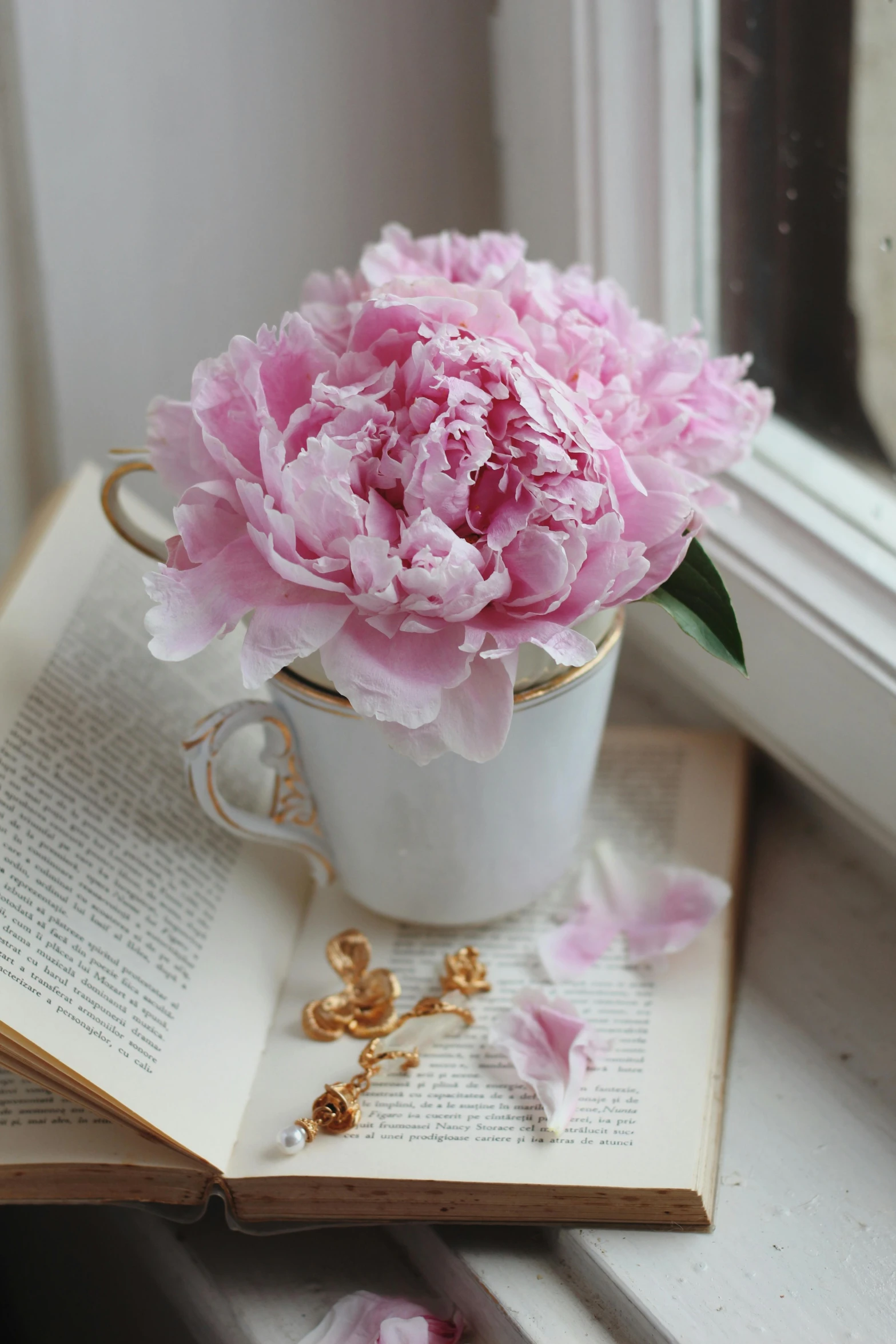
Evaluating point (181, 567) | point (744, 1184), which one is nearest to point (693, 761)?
point (744, 1184)

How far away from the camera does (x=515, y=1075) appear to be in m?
0.52

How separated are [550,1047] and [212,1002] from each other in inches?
5.7

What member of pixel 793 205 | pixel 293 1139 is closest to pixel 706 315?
pixel 793 205

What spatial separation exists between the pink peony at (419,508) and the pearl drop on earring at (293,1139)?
17cm

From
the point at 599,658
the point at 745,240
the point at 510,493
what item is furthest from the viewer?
the point at 745,240

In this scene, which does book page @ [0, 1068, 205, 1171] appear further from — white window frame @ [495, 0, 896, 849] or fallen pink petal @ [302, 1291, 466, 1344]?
white window frame @ [495, 0, 896, 849]

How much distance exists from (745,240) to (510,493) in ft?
1.11

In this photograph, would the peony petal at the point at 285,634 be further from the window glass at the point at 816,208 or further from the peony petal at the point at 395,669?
the window glass at the point at 816,208

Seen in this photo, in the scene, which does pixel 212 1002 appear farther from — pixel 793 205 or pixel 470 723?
pixel 793 205

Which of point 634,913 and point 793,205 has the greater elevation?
point 793,205

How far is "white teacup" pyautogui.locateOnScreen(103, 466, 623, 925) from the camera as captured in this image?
51cm

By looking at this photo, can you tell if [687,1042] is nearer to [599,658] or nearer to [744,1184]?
[744,1184]

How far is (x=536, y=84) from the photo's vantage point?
67cm

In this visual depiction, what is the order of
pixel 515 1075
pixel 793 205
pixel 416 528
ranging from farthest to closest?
pixel 793 205 < pixel 515 1075 < pixel 416 528
